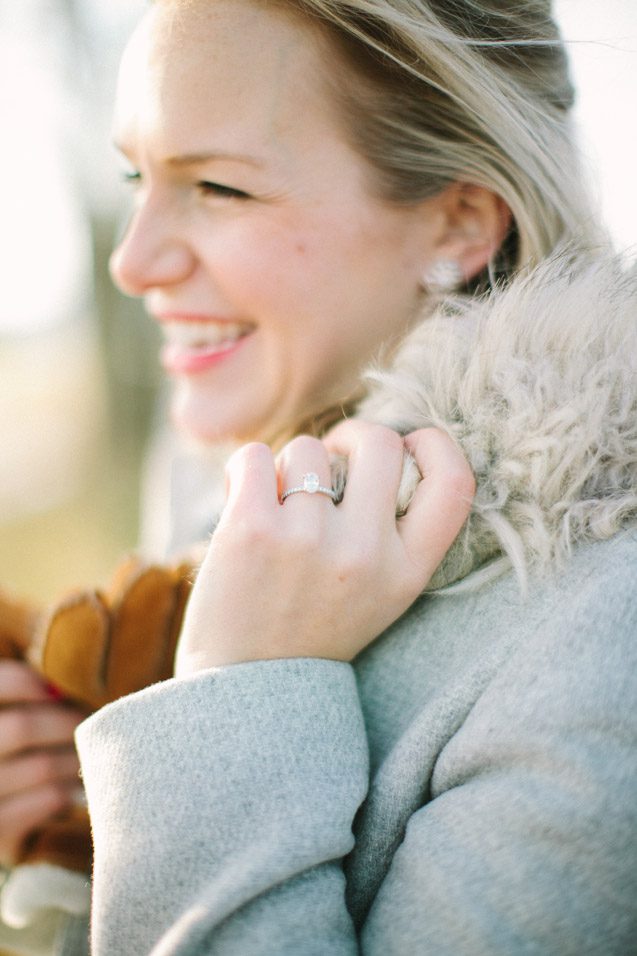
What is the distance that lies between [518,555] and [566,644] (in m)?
0.15

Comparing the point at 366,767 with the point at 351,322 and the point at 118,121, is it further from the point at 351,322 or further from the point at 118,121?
the point at 118,121

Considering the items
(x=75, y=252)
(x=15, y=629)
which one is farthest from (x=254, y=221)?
(x=75, y=252)

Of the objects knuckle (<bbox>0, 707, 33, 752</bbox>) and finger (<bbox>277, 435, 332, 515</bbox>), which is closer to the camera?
finger (<bbox>277, 435, 332, 515</bbox>)

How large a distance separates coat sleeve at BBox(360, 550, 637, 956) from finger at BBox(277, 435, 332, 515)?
1.15 feet

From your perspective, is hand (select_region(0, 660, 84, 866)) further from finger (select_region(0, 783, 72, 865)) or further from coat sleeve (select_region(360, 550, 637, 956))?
coat sleeve (select_region(360, 550, 637, 956))

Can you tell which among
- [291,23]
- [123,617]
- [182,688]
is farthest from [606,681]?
[291,23]

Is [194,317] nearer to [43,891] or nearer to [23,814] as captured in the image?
[23,814]

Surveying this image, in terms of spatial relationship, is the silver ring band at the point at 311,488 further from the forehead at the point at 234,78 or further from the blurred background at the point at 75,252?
the blurred background at the point at 75,252

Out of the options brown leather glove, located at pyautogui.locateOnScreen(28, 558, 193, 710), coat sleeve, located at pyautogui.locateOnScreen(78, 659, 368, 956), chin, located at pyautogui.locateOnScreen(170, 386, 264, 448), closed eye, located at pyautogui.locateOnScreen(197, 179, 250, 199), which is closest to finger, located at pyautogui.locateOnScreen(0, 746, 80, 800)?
brown leather glove, located at pyautogui.locateOnScreen(28, 558, 193, 710)

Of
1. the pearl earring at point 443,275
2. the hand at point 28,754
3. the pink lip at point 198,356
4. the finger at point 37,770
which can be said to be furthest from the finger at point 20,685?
the pearl earring at point 443,275

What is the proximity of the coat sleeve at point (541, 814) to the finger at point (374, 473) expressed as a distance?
0.27m

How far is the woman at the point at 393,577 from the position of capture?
2.81 feet

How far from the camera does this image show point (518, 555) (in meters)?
1.02

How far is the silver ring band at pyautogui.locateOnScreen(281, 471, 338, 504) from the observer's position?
1079 millimetres
